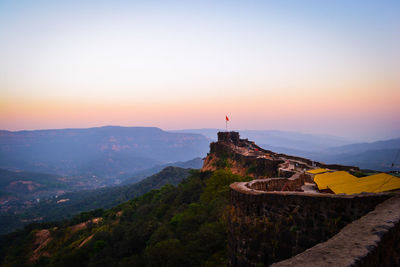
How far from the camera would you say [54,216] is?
121 meters

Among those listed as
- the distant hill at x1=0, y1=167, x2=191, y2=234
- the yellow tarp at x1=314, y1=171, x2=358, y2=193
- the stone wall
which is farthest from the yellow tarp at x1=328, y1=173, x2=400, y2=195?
the distant hill at x1=0, y1=167, x2=191, y2=234

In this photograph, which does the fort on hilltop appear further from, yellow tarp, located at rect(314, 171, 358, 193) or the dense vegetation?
the dense vegetation

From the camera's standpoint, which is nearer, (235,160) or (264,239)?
(264,239)

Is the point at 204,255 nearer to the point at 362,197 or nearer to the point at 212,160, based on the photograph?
the point at 362,197

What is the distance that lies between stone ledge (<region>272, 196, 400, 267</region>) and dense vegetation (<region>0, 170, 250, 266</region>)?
31.9 ft

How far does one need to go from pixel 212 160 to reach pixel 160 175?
3088 inches

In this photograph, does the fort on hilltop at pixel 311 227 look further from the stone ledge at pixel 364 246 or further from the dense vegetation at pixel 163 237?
the dense vegetation at pixel 163 237

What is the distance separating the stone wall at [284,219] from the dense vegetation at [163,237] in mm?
5853

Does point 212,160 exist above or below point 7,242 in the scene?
above

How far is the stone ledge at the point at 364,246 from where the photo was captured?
4223 mm

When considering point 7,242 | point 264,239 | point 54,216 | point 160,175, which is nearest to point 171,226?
point 264,239

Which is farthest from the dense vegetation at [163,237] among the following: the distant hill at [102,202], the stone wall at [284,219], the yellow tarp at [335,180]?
the distant hill at [102,202]

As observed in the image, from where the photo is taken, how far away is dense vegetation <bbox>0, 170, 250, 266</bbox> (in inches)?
757

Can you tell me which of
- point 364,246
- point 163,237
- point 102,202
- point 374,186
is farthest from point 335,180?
point 102,202
